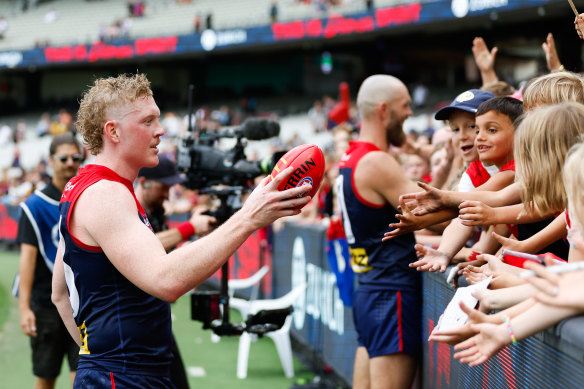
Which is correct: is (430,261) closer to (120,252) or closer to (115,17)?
(120,252)

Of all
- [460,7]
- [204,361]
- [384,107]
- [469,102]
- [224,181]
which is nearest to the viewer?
[469,102]

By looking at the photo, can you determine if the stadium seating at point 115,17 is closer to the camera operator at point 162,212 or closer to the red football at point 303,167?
the camera operator at point 162,212

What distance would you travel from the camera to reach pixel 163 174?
4.88m

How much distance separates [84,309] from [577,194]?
5.92 ft

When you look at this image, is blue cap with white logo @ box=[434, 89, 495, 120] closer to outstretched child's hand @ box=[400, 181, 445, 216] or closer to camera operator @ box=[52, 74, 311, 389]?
outstretched child's hand @ box=[400, 181, 445, 216]

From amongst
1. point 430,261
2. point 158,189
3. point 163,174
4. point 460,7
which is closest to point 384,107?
point 430,261

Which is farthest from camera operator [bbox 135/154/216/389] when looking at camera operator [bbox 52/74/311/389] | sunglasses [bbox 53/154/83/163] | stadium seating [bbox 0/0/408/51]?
stadium seating [bbox 0/0/408/51]

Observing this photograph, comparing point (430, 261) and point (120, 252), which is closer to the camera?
point (120, 252)

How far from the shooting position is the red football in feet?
7.72

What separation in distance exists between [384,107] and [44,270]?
269 centimetres

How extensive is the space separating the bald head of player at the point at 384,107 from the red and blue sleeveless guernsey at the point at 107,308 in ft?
6.13

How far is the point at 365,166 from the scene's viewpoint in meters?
3.93

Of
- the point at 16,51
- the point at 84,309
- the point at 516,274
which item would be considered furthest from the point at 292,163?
the point at 16,51

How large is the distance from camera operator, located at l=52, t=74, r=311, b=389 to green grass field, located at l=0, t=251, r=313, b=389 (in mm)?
3767
